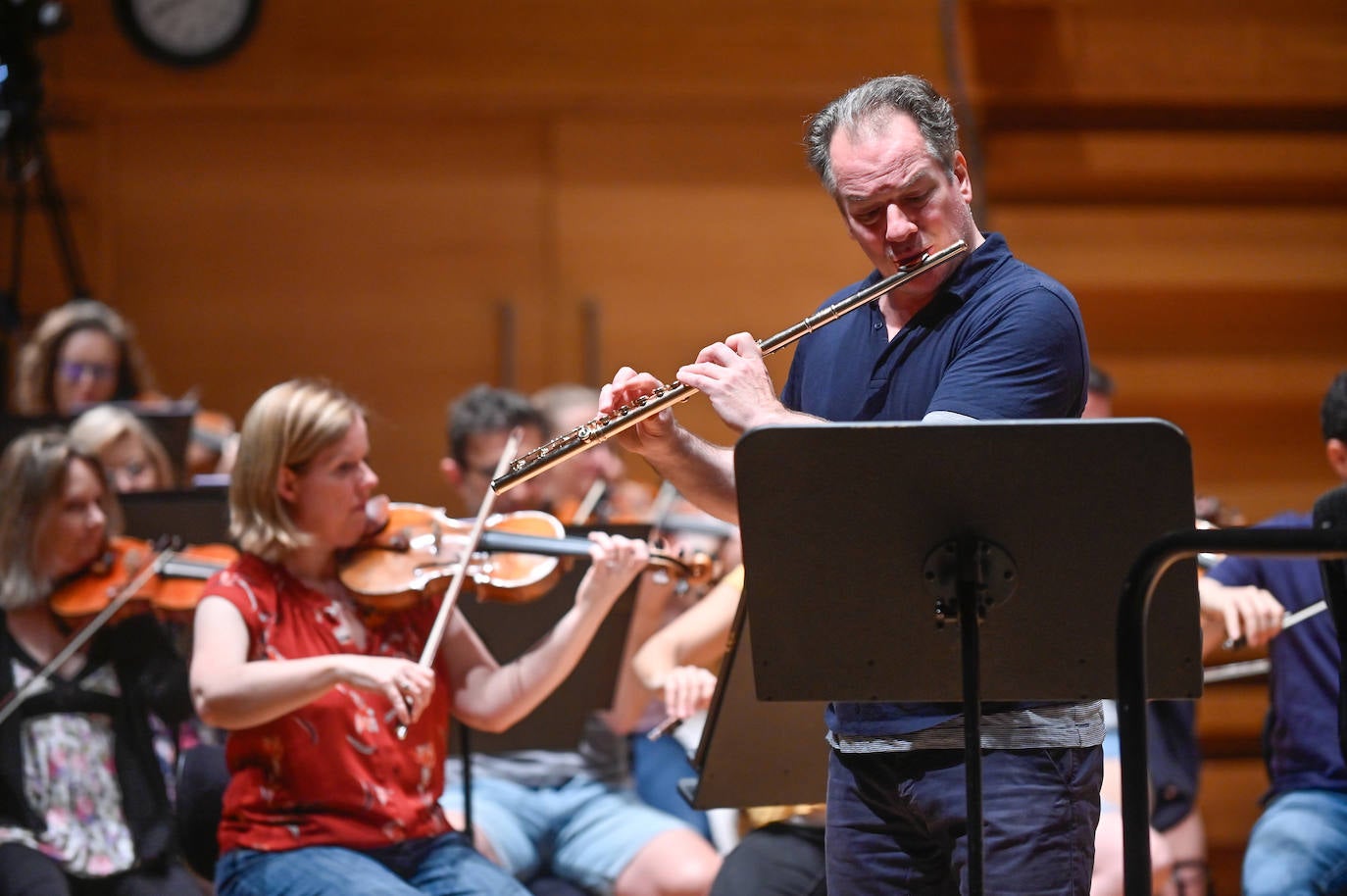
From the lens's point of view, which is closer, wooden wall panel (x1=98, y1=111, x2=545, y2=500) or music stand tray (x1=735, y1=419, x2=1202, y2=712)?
music stand tray (x1=735, y1=419, x2=1202, y2=712)

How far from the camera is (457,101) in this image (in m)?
4.53

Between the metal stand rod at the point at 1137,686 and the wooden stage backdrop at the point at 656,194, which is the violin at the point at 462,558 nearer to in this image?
the metal stand rod at the point at 1137,686

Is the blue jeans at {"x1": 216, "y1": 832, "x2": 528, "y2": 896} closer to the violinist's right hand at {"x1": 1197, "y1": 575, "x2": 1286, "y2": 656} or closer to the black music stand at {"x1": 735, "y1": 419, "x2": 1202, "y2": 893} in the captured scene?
the black music stand at {"x1": 735, "y1": 419, "x2": 1202, "y2": 893}

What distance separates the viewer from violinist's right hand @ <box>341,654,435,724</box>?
6.48ft

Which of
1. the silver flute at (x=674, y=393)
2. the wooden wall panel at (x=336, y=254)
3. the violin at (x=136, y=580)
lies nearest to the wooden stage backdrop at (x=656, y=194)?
the wooden wall panel at (x=336, y=254)

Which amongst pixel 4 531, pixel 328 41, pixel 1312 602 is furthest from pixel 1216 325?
pixel 4 531

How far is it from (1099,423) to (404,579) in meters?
1.30

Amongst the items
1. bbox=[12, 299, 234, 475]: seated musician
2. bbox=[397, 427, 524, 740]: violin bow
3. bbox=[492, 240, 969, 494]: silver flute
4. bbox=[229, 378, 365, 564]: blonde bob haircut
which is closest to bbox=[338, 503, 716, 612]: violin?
bbox=[397, 427, 524, 740]: violin bow

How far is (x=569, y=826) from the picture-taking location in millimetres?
2674

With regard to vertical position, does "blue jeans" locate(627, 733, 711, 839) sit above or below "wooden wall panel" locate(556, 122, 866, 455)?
below

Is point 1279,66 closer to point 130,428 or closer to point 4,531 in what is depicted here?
point 130,428

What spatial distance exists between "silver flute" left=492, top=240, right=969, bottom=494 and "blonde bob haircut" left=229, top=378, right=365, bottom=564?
1.74ft

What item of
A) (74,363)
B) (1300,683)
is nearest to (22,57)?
(74,363)

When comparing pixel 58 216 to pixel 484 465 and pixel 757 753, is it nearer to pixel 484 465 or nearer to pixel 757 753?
pixel 484 465
